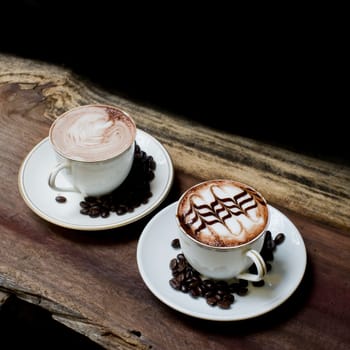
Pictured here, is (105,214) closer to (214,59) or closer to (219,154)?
(219,154)

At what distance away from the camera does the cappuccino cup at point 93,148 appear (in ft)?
3.14

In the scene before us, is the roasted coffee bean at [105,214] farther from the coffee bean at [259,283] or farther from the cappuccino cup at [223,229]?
the coffee bean at [259,283]

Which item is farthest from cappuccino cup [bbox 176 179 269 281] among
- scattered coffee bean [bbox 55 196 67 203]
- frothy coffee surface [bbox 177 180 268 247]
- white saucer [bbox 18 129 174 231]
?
scattered coffee bean [bbox 55 196 67 203]

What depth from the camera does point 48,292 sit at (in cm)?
89

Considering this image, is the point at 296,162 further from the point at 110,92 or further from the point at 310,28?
the point at 110,92

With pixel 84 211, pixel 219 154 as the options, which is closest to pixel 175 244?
pixel 84 211

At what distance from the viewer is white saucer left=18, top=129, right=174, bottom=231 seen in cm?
97

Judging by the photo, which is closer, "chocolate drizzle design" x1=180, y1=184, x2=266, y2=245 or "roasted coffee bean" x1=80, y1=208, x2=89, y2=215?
"chocolate drizzle design" x1=180, y1=184, x2=266, y2=245

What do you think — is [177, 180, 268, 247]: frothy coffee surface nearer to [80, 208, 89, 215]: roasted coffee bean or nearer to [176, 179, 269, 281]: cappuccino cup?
[176, 179, 269, 281]: cappuccino cup

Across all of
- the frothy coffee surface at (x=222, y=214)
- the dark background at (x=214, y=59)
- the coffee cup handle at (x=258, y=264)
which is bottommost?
the dark background at (x=214, y=59)

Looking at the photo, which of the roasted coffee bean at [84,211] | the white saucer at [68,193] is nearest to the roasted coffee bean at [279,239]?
the white saucer at [68,193]

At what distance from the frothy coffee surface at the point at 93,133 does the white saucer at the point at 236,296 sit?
149mm

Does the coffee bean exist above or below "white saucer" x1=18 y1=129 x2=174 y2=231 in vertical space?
above

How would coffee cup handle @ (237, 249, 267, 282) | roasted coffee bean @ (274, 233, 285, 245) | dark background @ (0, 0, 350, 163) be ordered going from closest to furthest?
coffee cup handle @ (237, 249, 267, 282), roasted coffee bean @ (274, 233, 285, 245), dark background @ (0, 0, 350, 163)
